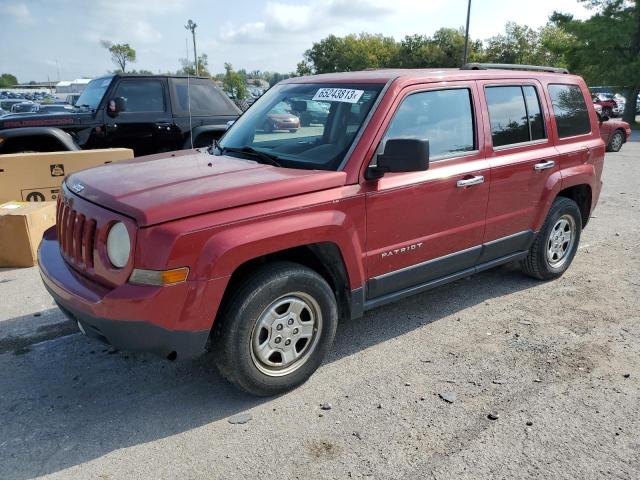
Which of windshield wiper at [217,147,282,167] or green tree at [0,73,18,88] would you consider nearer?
windshield wiper at [217,147,282,167]

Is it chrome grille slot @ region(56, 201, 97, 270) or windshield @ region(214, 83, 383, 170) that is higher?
windshield @ region(214, 83, 383, 170)

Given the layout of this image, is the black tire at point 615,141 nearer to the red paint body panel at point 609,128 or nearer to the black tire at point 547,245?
the red paint body panel at point 609,128

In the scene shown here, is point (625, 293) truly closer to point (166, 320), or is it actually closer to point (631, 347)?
point (631, 347)

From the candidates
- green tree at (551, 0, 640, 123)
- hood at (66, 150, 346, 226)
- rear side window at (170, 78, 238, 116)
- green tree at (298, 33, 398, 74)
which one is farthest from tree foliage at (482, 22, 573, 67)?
hood at (66, 150, 346, 226)

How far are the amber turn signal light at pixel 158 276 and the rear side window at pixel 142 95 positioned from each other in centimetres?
621

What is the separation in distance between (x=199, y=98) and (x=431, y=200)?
6.04 m

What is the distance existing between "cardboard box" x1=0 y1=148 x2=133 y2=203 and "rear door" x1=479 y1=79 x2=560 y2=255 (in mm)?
4298

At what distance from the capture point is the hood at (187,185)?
107 inches

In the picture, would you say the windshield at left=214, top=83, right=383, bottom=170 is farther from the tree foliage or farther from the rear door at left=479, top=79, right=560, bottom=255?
the tree foliage

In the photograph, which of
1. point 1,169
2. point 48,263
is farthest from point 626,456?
point 1,169

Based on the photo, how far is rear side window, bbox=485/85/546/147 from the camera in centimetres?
418

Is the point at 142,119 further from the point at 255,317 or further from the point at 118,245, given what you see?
the point at 255,317

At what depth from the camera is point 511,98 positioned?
172 inches

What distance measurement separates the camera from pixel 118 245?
9.02ft
